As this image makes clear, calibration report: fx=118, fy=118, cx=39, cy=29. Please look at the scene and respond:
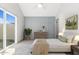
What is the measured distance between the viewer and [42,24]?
A: 4.21m

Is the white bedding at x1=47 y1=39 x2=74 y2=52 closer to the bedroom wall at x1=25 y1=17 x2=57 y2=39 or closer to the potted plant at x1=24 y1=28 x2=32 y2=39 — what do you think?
the bedroom wall at x1=25 y1=17 x2=57 y2=39

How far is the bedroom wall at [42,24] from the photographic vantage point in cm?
394

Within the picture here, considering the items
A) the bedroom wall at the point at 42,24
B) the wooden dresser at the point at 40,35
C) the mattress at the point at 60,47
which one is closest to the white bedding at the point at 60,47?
the mattress at the point at 60,47

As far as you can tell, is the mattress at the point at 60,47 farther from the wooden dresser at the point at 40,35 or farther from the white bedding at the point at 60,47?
the wooden dresser at the point at 40,35

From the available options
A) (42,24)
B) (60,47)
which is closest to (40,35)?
(42,24)

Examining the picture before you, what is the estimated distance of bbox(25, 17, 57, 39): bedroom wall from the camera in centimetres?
394

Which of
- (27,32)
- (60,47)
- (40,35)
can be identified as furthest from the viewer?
(40,35)

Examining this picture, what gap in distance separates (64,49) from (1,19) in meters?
2.00

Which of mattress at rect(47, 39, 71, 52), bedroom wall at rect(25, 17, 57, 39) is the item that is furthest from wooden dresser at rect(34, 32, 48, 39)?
mattress at rect(47, 39, 71, 52)

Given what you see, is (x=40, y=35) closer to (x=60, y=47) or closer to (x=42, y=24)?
(x=42, y=24)

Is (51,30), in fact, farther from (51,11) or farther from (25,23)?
(25,23)

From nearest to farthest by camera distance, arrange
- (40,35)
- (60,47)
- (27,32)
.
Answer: (60,47) < (27,32) < (40,35)

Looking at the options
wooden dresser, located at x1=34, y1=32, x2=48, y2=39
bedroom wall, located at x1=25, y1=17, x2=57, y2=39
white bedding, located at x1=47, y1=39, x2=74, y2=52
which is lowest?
white bedding, located at x1=47, y1=39, x2=74, y2=52

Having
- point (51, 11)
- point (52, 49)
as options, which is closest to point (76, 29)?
point (52, 49)
